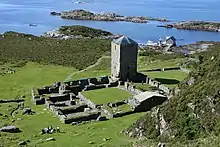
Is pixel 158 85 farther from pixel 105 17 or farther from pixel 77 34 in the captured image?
pixel 105 17

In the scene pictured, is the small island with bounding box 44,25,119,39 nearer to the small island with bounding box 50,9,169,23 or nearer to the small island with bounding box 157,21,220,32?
the small island with bounding box 157,21,220,32

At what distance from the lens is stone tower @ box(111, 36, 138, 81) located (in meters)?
43.4

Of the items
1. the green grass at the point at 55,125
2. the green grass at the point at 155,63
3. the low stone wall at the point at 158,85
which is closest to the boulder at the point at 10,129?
the green grass at the point at 55,125

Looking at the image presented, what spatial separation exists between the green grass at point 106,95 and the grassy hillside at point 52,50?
17427mm

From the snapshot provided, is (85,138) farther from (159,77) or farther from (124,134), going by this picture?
(159,77)

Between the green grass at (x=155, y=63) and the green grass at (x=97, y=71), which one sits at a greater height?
the green grass at (x=155, y=63)

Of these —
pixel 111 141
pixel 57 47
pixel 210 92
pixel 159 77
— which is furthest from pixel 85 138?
pixel 57 47

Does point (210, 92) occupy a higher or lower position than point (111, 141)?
higher

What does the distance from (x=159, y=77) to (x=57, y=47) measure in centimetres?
3228

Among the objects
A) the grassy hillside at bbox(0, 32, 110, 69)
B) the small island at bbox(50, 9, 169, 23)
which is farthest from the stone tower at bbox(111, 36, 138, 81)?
the small island at bbox(50, 9, 169, 23)

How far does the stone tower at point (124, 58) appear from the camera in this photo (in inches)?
1709

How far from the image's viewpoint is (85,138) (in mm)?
26703

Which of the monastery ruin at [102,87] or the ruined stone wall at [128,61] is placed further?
the ruined stone wall at [128,61]

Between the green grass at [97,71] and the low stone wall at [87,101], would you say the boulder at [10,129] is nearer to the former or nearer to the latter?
the low stone wall at [87,101]
